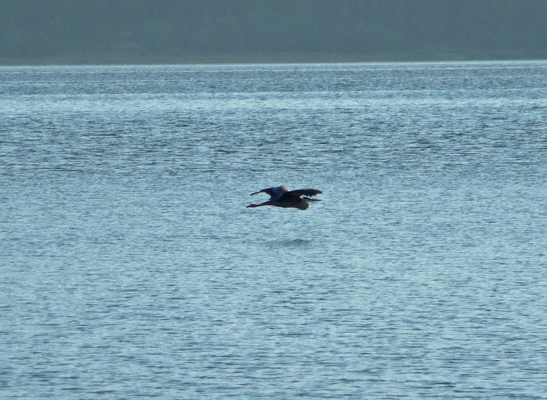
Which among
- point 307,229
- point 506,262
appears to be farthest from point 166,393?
point 307,229

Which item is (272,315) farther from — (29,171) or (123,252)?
(29,171)

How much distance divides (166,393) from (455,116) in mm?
69559

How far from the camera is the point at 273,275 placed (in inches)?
928

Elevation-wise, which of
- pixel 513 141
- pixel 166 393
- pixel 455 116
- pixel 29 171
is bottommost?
pixel 166 393

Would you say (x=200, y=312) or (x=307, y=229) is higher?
(x=307, y=229)

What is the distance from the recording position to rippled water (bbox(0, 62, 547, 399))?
1684cm

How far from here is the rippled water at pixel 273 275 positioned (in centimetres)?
1684

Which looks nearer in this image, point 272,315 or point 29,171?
point 272,315

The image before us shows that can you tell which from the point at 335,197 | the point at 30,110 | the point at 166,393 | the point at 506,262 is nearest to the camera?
the point at 166,393

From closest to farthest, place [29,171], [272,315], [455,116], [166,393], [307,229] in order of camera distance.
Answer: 1. [166,393]
2. [272,315]
3. [307,229]
4. [29,171]
5. [455,116]

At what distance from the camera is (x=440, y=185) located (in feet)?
128

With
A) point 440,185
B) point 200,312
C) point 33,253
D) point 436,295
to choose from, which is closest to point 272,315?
point 200,312

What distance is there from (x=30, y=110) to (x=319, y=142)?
42.9 meters

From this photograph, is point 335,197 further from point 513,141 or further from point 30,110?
point 30,110
